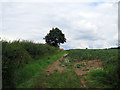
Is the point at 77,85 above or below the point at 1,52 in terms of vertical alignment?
below

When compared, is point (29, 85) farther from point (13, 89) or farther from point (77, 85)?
point (77, 85)

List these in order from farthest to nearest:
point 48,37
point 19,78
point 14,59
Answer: point 48,37, point 14,59, point 19,78

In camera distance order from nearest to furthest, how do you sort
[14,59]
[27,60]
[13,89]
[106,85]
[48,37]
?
[13,89]
[106,85]
[14,59]
[27,60]
[48,37]

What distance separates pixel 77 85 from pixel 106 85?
1.20 metres

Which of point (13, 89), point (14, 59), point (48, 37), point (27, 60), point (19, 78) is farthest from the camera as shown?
point (48, 37)

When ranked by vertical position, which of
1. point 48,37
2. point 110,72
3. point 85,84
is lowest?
point 85,84

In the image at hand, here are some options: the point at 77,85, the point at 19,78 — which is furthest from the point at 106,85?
the point at 19,78

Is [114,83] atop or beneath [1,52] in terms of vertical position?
beneath

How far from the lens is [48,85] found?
5.61m

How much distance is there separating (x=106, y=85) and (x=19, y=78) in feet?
12.3

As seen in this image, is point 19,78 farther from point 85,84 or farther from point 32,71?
point 85,84

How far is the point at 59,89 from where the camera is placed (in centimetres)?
529

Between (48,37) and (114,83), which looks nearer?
(114,83)

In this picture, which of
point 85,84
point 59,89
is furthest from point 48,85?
point 85,84
